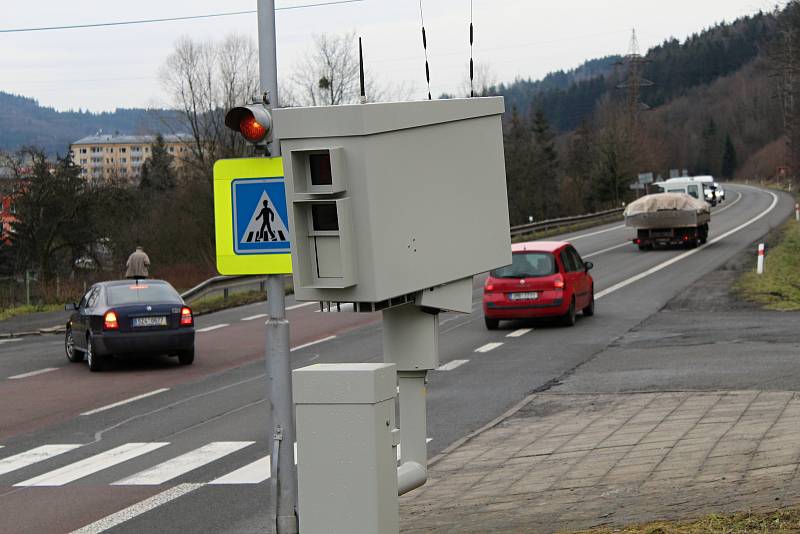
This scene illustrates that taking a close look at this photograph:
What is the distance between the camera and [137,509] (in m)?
10.1

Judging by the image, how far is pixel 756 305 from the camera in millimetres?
25797

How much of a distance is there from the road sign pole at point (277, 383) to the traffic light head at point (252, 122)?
0.08 metres

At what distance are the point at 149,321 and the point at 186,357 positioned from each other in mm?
1170

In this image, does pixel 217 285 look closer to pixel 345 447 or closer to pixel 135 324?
pixel 135 324

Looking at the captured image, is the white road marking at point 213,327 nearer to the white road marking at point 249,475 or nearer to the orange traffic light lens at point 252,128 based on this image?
the white road marking at point 249,475

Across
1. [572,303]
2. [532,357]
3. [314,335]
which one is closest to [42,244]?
[314,335]

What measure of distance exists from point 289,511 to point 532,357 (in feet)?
41.0

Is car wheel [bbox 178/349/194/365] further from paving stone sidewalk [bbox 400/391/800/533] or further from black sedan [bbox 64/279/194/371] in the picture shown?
paving stone sidewalk [bbox 400/391/800/533]

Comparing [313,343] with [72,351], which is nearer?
[72,351]

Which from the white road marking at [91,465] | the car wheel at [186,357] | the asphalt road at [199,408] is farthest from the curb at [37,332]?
the white road marking at [91,465]

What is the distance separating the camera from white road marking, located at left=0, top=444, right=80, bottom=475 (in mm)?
12609

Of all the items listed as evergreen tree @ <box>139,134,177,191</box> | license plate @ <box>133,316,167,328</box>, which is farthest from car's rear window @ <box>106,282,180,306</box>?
evergreen tree @ <box>139,134,177,191</box>

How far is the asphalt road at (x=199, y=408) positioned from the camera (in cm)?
1028

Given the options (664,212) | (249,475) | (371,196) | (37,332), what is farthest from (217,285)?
(371,196)
